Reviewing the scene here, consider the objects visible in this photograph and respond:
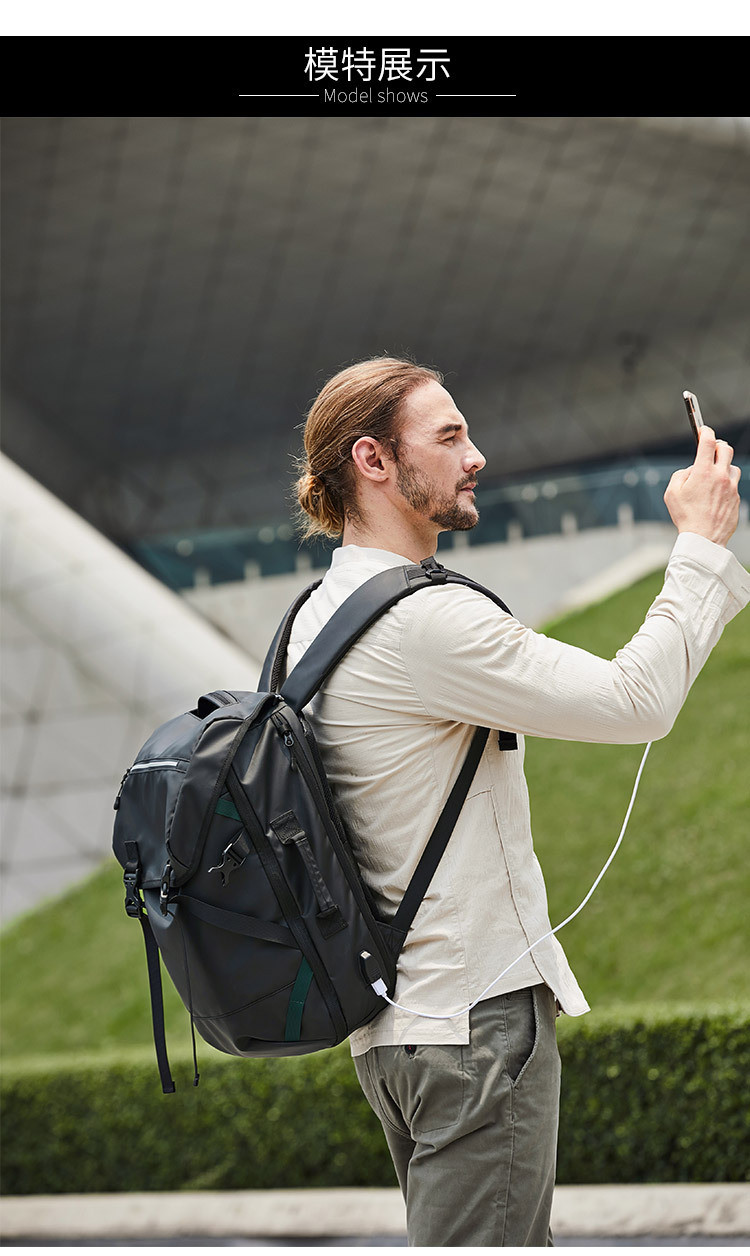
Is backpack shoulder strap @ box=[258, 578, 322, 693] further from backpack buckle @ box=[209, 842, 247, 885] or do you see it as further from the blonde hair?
backpack buckle @ box=[209, 842, 247, 885]

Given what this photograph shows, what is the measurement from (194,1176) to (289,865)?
162 inches

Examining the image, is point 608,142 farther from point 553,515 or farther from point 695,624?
point 695,624

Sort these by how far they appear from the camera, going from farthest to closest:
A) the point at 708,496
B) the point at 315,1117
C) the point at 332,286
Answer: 1. the point at 332,286
2. the point at 315,1117
3. the point at 708,496

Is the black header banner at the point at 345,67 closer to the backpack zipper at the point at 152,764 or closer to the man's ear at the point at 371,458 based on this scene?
the man's ear at the point at 371,458

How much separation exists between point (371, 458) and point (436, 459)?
0.34 ft

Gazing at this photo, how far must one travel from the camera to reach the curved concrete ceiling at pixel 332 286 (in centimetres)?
1227

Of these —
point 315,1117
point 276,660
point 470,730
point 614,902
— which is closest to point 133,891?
point 276,660

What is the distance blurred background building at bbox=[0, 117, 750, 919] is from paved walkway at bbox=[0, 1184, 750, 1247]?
4.13 m

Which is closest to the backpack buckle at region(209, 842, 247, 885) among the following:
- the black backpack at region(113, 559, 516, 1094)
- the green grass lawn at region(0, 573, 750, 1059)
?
the black backpack at region(113, 559, 516, 1094)

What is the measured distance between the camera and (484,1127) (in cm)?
160

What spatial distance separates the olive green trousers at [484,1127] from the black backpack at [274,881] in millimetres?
132

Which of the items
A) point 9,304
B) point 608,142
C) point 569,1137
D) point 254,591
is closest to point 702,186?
point 608,142

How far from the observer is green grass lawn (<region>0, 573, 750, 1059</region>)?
6398 mm

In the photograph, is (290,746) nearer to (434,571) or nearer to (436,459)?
(434,571)
